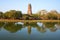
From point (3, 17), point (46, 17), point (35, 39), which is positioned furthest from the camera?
point (46, 17)

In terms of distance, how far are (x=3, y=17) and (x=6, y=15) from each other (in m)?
2.80

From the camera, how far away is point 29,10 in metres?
77.9

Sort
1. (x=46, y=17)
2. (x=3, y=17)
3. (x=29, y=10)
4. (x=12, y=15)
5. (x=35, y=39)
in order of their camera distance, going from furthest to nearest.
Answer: (x=29, y=10) < (x=46, y=17) < (x=3, y=17) < (x=12, y=15) < (x=35, y=39)

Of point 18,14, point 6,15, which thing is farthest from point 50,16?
point 6,15

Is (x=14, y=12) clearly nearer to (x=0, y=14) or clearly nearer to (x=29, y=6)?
(x=0, y=14)

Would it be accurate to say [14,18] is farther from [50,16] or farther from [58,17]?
[58,17]

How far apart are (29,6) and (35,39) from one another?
68.6 metres

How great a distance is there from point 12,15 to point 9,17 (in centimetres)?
176

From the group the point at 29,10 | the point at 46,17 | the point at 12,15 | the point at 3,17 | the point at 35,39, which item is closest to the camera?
the point at 35,39

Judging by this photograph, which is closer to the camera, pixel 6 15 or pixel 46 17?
pixel 6 15

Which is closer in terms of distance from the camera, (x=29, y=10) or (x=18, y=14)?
(x=18, y=14)

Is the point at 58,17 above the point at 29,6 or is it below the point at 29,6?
below

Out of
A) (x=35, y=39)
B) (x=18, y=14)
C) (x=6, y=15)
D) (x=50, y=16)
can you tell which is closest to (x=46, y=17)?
(x=50, y=16)

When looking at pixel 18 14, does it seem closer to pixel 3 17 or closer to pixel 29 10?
pixel 3 17
